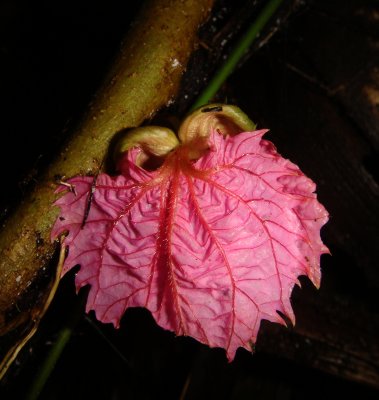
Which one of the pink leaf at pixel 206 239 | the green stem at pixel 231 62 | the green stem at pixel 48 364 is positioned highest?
the green stem at pixel 231 62

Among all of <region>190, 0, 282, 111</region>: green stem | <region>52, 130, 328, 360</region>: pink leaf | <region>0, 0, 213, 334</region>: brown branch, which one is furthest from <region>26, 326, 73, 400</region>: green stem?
A: <region>190, 0, 282, 111</region>: green stem

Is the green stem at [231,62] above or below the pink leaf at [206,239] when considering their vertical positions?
above

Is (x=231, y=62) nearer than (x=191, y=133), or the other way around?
(x=191, y=133)

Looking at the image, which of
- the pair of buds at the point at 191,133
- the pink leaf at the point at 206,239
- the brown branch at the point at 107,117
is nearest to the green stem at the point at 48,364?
the brown branch at the point at 107,117

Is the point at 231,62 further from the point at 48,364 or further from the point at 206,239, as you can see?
the point at 48,364

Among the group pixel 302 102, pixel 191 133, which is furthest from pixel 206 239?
pixel 302 102

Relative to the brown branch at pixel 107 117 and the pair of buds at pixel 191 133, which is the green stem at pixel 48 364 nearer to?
the brown branch at pixel 107 117

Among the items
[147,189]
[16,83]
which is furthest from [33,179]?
[16,83]

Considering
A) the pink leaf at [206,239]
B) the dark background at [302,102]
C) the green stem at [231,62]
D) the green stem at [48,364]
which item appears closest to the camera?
the pink leaf at [206,239]
